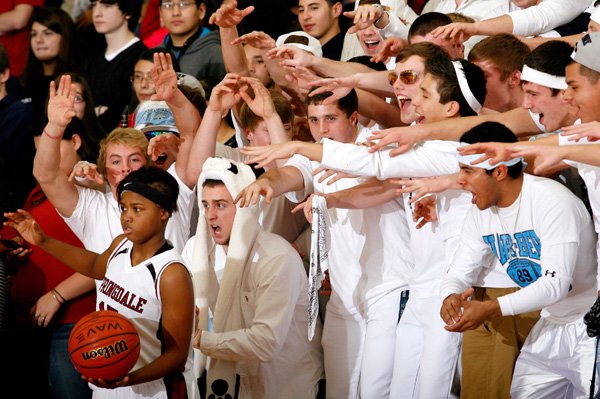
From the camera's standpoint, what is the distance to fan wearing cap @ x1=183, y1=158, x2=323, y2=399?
235 inches

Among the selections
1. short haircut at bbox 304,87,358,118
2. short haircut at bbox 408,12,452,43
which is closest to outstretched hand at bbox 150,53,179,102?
short haircut at bbox 304,87,358,118

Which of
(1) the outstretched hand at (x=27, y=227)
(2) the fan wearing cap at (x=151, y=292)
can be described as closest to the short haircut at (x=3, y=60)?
(1) the outstretched hand at (x=27, y=227)

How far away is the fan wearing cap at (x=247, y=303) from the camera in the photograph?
5.98 meters

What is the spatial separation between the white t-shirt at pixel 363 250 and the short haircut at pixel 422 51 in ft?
2.38

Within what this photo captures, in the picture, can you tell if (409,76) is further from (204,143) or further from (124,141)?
(124,141)

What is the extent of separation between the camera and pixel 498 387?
558cm

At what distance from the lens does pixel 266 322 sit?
595cm

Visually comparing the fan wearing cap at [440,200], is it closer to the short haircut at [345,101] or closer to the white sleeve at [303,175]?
the white sleeve at [303,175]

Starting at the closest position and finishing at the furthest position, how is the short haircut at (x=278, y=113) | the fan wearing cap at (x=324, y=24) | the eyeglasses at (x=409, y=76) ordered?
1. the eyeglasses at (x=409, y=76)
2. the short haircut at (x=278, y=113)
3. the fan wearing cap at (x=324, y=24)

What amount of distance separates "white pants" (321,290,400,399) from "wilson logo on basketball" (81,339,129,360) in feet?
5.03

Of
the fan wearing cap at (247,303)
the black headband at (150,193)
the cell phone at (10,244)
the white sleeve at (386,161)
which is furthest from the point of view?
the cell phone at (10,244)

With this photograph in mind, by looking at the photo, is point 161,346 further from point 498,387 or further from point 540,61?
point 540,61

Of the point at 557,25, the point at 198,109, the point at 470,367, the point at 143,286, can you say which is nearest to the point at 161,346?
the point at 143,286

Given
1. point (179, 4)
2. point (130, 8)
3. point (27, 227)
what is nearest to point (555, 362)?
point (27, 227)
